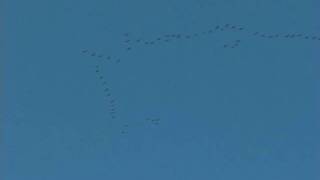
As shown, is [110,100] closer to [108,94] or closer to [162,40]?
[108,94]

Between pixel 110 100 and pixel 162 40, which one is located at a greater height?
pixel 162 40

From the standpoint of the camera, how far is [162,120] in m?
1.27

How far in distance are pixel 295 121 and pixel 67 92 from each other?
58 centimetres

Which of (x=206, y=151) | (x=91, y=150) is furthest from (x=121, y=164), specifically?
(x=206, y=151)

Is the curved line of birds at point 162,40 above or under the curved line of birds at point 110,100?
above

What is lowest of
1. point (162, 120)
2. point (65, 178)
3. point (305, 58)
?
point (65, 178)

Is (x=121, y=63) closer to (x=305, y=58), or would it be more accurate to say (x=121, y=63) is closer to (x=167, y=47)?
(x=167, y=47)

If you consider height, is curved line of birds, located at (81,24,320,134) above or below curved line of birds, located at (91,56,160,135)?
above

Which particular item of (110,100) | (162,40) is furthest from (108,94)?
(162,40)

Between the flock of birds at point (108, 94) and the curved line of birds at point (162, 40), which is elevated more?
Result: the curved line of birds at point (162, 40)

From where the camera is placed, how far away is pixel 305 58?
4.05ft

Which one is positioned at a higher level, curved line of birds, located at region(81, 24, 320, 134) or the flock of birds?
curved line of birds, located at region(81, 24, 320, 134)

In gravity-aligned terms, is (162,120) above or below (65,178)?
above

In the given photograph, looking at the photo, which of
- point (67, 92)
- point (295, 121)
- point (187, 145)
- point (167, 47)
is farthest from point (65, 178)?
point (295, 121)
